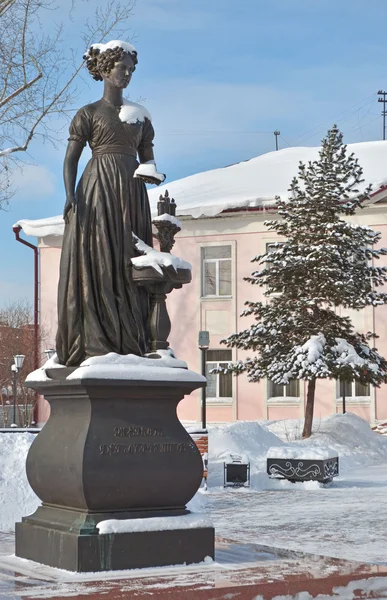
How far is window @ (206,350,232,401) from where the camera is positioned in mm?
31281

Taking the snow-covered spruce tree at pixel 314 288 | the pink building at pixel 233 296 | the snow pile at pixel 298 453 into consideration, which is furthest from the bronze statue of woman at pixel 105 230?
the pink building at pixel 233 296

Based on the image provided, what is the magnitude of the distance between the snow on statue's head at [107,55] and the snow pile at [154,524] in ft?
10.7

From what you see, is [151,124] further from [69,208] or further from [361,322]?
[361,322]

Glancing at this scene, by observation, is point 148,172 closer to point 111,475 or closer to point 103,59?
point 103,59

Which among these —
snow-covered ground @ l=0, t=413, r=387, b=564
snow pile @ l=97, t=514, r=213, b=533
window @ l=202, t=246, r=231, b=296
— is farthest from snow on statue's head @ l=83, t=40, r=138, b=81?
window @ l=202, t=246, r=231, b=296

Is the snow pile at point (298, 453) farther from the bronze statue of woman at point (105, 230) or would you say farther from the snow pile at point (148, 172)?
the snow pile at point (148, 172)

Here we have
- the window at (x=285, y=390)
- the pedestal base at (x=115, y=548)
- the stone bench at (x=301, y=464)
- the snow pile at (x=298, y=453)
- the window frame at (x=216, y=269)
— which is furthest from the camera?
the window frame at (x=216, y=269)

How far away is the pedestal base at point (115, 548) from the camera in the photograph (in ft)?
21.8

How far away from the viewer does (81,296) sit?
24.4 feet

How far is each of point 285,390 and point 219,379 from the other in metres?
1.99

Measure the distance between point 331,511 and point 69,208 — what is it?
846cm

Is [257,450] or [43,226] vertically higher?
[43,226]

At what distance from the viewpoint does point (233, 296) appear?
31.5m

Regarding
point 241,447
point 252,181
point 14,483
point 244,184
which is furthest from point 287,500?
point 252,181
